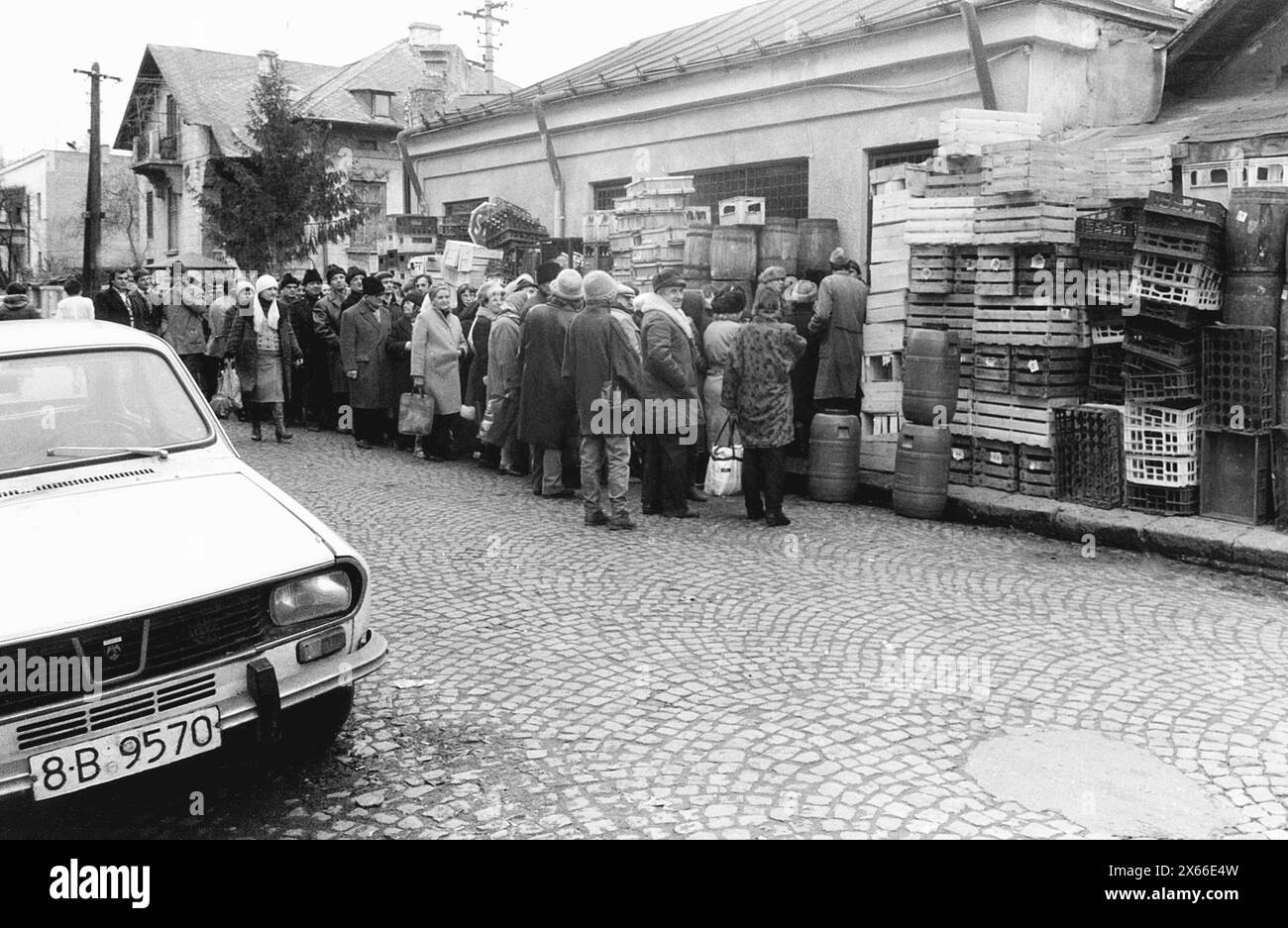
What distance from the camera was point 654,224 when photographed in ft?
44.7

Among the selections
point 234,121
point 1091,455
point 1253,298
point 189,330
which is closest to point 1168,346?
point 1253,298

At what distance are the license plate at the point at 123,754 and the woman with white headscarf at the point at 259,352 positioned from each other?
35.1 feet

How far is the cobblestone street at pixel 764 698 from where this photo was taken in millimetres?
4211

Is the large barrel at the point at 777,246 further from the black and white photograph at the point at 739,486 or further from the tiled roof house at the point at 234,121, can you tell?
the tiled roof house at the point at 234,121

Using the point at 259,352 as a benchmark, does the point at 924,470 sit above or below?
below

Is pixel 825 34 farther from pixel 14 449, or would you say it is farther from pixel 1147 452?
pixel 14 449

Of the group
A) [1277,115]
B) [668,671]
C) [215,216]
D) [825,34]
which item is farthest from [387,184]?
[668,671]

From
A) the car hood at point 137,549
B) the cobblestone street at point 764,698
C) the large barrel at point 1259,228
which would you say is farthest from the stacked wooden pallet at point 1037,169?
the car hood at point 137,549

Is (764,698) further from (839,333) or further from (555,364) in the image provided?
(839,333)

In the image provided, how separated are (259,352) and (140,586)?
10586 millimetres

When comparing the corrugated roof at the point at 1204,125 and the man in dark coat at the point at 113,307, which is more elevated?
the corrugated roof at the point at 1204,125

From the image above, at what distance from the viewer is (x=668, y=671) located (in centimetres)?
584

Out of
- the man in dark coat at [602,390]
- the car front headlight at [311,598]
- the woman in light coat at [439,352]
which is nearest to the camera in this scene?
the car front headlight at [311,598]
